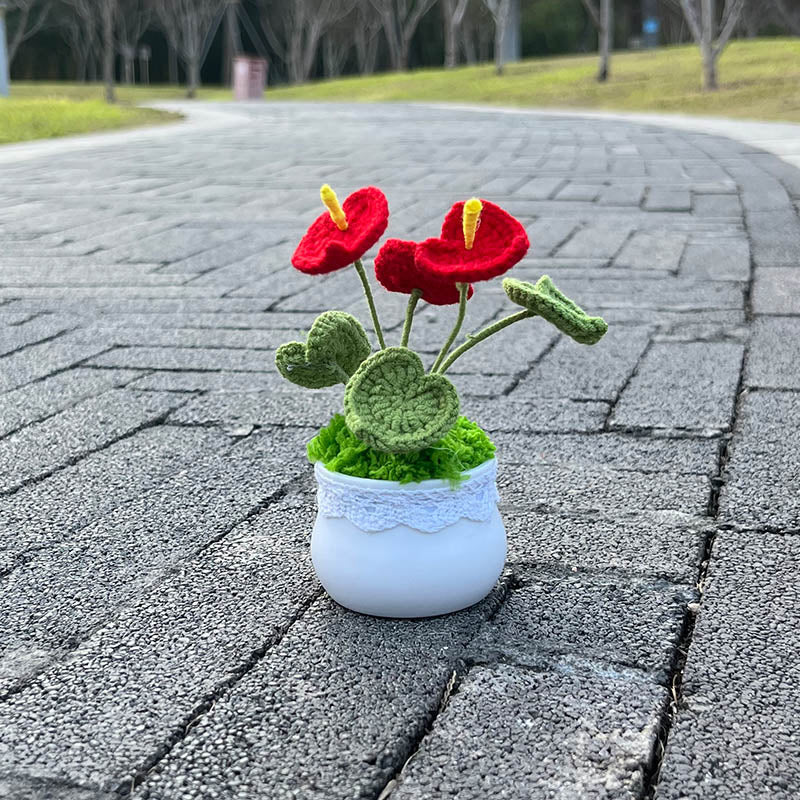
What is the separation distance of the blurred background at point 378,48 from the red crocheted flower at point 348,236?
51.7ft

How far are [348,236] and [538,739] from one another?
678mm

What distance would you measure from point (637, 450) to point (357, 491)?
0.81 meters

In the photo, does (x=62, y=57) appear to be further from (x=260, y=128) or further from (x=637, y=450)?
(x=637, y=450)

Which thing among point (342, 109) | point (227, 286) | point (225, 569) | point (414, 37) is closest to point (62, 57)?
point (414, 37)

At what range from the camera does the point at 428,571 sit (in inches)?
52.6

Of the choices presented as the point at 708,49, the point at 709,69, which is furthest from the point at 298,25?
the point at 709,69

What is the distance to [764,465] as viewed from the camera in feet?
6.16

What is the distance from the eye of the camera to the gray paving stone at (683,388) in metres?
2.15

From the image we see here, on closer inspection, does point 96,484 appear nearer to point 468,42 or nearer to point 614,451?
point 614,451

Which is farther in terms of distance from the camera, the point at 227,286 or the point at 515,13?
the point at 515,13

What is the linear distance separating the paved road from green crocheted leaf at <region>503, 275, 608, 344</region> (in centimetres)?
35

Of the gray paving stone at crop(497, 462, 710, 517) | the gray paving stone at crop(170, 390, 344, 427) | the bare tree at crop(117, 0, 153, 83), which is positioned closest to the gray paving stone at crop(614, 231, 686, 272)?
the gray paving stone at crop(170, 390, 344, 427)

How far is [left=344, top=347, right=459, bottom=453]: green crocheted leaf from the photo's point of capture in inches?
51.2

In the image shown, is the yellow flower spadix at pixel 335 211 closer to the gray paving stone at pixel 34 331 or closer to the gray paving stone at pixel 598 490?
the gray paving stone at pixel 598 490
